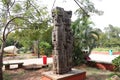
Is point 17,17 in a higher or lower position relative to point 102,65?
higher

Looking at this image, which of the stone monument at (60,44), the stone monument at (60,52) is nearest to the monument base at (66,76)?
the stone monument at (60,52)

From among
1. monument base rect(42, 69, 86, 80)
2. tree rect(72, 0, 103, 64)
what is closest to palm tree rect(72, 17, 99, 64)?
tree rect(72, 0, 103, 64)

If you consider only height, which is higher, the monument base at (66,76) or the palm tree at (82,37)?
the palm tree at (82,37)

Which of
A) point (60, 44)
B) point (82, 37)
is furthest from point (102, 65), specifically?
point (60, 44)

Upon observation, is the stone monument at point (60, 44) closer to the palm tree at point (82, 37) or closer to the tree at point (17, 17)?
the tree at point (17, 17)

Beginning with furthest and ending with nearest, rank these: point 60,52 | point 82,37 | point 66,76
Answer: point 82,37, point 60,52, point 66,76

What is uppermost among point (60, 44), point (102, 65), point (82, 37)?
point (82, 37)

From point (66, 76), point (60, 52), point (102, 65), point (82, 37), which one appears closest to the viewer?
point (66, 76)

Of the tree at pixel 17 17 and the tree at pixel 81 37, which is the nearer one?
the tree at pixel 17 17

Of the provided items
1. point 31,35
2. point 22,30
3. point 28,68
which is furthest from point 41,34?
point 28,68

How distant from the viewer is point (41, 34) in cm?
875

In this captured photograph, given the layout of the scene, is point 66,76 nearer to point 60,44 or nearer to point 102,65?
point 60,44

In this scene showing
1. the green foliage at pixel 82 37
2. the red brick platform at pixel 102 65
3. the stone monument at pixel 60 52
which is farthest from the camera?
the green foliage at pixel 82 37

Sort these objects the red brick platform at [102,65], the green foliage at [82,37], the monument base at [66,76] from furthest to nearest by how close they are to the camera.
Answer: the green foliage at [82,37] < the red brick platform at [102,65] < the monument base at [66,76]
